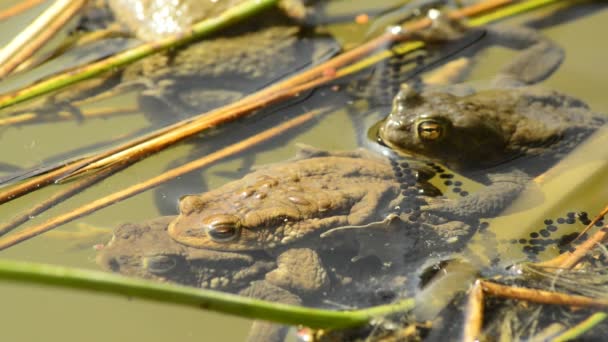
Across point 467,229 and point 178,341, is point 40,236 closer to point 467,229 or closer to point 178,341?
point 178,341

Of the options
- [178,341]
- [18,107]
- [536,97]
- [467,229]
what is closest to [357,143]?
[467,229]

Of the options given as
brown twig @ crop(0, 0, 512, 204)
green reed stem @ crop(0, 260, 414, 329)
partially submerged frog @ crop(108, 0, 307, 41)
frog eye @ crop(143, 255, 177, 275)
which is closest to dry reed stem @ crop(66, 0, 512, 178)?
brown twig @ crop(0, 0, 512, 204)

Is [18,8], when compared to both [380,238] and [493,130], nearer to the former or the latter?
[380,238]

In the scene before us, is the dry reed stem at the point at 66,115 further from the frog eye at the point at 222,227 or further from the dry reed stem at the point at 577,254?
the dry reed stem at the point at 577,254

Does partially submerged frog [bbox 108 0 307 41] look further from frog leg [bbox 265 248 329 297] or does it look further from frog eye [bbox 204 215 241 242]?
frog leg [bbox 265 248 329 297]

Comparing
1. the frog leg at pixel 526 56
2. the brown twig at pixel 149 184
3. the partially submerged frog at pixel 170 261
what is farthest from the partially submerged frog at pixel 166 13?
the partially submerged frog at pixel 170 261

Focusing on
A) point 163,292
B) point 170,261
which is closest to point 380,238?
point 170,261

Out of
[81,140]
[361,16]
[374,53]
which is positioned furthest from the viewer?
[361,16]
